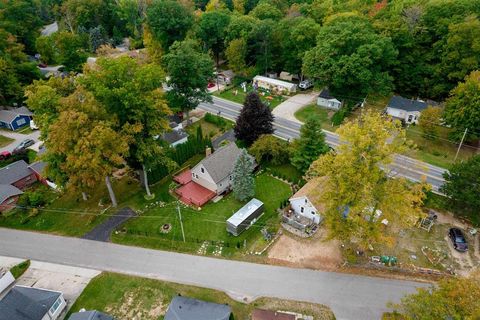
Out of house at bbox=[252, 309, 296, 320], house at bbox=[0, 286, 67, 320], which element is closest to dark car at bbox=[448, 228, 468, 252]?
house at bbox=[252, 309, 296, 320]

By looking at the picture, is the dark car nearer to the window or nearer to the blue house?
the window

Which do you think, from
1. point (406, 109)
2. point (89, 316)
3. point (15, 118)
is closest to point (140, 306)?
point (89, 316)

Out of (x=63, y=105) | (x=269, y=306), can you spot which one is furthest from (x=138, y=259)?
(x=63, y=105)

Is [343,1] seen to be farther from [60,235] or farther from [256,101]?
[60,235]

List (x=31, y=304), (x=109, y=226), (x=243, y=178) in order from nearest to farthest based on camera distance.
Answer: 1. (x=31, y=304)
2. (x=109, y=226)
3. (x=243, y=178)

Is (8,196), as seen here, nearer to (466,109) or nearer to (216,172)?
(216,172)

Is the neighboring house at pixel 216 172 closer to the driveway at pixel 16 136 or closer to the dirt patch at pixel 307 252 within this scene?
the dirt patch at pixel 307 252
